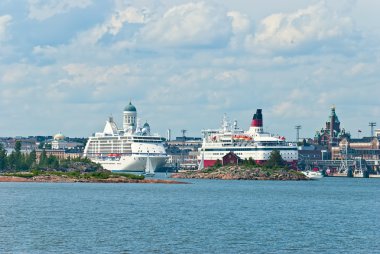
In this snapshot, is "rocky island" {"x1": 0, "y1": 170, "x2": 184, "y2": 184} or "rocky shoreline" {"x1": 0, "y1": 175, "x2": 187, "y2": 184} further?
"rocky island" {"x1": 0, "y1": 170, "x2": 184, "y2": 184}

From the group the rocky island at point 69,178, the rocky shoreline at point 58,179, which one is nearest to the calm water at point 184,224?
the rocky shoreline at point 58,179

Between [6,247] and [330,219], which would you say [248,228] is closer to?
[330,219]

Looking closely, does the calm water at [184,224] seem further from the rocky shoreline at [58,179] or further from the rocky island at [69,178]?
the rocky island at [69,178]

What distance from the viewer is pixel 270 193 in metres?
136

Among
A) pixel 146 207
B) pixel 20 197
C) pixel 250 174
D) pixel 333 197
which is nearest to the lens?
pixel 146 207

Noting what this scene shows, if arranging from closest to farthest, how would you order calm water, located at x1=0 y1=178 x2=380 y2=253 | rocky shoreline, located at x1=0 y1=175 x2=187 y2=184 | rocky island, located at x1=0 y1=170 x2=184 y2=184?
calm water, located at x1=0 y1=178 x2=380 y2=253 → rocky shoreline, located at x1=0 y1=175 x2=187 y2=184 → rocky island, located at x1=0 y1=170 x2=184 y2=184

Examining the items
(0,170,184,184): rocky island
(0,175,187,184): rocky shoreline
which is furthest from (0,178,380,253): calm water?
(0,170,184,184): rocky island

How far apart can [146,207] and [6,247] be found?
37947 millimetres

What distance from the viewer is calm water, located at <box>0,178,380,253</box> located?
65188mm

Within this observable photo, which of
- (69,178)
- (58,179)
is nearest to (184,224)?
(58,179)

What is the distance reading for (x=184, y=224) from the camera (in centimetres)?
8019

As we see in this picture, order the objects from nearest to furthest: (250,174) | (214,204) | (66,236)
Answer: (66,236) < (214,204) < (250,174)

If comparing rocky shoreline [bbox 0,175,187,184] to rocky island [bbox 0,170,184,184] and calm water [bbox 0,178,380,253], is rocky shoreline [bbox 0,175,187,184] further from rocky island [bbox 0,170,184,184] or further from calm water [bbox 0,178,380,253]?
calm water [bbox 0,178,380,253]

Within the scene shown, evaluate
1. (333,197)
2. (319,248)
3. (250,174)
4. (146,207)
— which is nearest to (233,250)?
(319,248)
